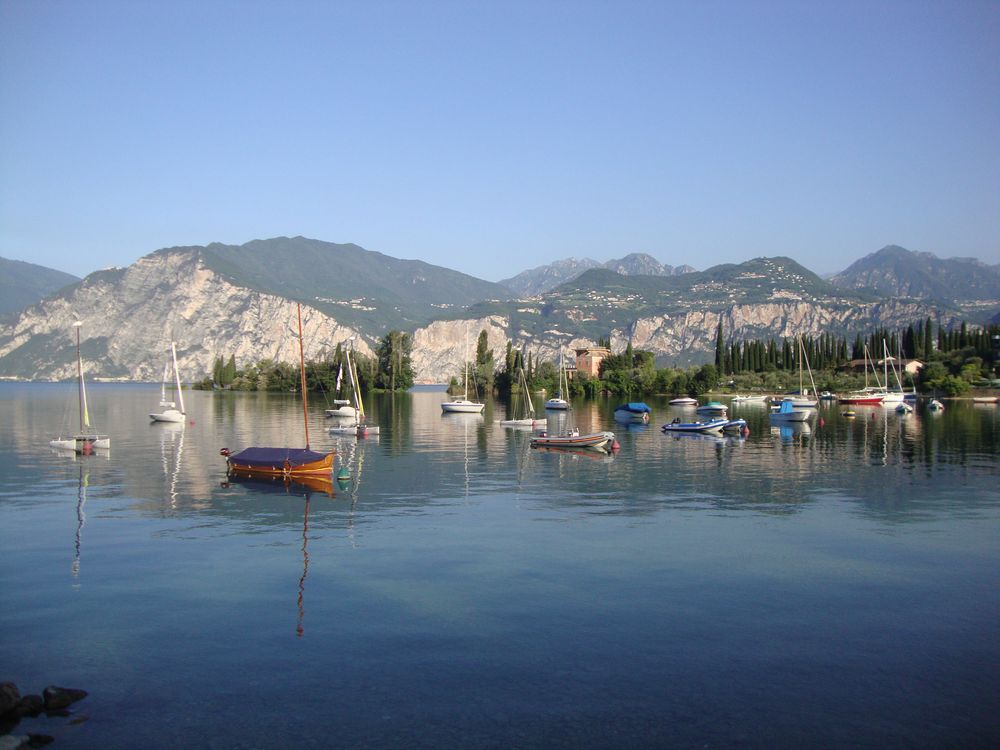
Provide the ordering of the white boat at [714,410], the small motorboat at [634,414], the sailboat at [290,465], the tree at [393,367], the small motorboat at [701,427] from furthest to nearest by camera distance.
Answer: the tree at [393,367]
the white boat at [714,410]
the small motorboat at [634,414]
the small motorboat at [701,427]
the sailboat at [290,465]

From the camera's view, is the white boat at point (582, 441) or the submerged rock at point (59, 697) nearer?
the submerged rock at point (59, 697)

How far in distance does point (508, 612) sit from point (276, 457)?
27601 millimetres

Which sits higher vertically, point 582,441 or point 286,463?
point 286,463

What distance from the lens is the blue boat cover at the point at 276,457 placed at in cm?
4497

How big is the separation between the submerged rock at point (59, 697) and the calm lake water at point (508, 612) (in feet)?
1.38

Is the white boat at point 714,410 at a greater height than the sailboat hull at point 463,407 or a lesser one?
lesser

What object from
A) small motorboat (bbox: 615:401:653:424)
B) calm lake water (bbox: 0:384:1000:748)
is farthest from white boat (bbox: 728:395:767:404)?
calm lake water (bbox: 0:384:1000:748)

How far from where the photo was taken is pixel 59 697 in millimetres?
15398

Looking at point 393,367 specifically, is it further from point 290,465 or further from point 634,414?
point 290,465

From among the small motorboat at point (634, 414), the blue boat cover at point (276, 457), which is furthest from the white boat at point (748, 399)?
the blue boat cover at point (276, 457)

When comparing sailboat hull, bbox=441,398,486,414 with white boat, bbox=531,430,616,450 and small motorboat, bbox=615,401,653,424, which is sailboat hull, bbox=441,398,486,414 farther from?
white boat, bbox=531,430,616,450

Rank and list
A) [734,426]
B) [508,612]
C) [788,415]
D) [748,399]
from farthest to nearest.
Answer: [748,399] < [788,415] < [734,426] < [508,612]

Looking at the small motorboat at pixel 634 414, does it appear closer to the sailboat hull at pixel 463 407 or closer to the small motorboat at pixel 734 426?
the small motorboat at pixel 734 426

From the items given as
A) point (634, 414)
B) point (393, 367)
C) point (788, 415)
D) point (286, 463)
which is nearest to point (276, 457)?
point (286, 463)
